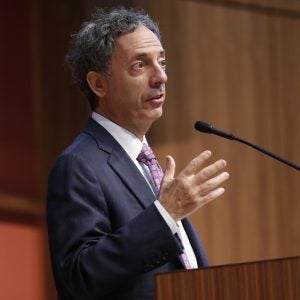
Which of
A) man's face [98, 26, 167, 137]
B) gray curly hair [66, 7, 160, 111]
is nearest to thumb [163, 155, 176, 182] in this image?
man's face [98, 26, 167, 137]

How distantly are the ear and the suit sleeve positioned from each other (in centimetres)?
22

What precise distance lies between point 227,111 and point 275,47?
296mm

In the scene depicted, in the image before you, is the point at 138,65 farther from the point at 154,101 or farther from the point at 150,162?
the point at 150,162

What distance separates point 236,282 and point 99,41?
0.67m

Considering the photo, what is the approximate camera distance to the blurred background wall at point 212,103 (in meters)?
2.71

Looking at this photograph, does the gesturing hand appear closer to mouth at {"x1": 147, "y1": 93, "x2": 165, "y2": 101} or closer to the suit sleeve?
the suit sleeve

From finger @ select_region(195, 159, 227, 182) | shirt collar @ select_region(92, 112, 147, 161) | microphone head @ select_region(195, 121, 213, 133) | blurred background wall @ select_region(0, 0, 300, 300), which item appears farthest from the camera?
blurred background wall @ select_region(0, 0, 300, 300)

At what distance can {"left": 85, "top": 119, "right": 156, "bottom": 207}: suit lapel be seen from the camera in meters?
1.47

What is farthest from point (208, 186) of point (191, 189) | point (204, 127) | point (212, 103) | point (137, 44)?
point (212, 103)

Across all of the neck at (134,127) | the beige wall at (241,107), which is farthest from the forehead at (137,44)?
the beige wall at (241,107)

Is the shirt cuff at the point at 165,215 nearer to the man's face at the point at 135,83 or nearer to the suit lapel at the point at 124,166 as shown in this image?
the suit lapel at the point at 124,166

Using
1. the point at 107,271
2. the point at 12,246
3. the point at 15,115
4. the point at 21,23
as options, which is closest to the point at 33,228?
the point at 12,246

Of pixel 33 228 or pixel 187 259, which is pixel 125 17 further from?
pixel 33 228

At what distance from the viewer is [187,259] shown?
1516mm
